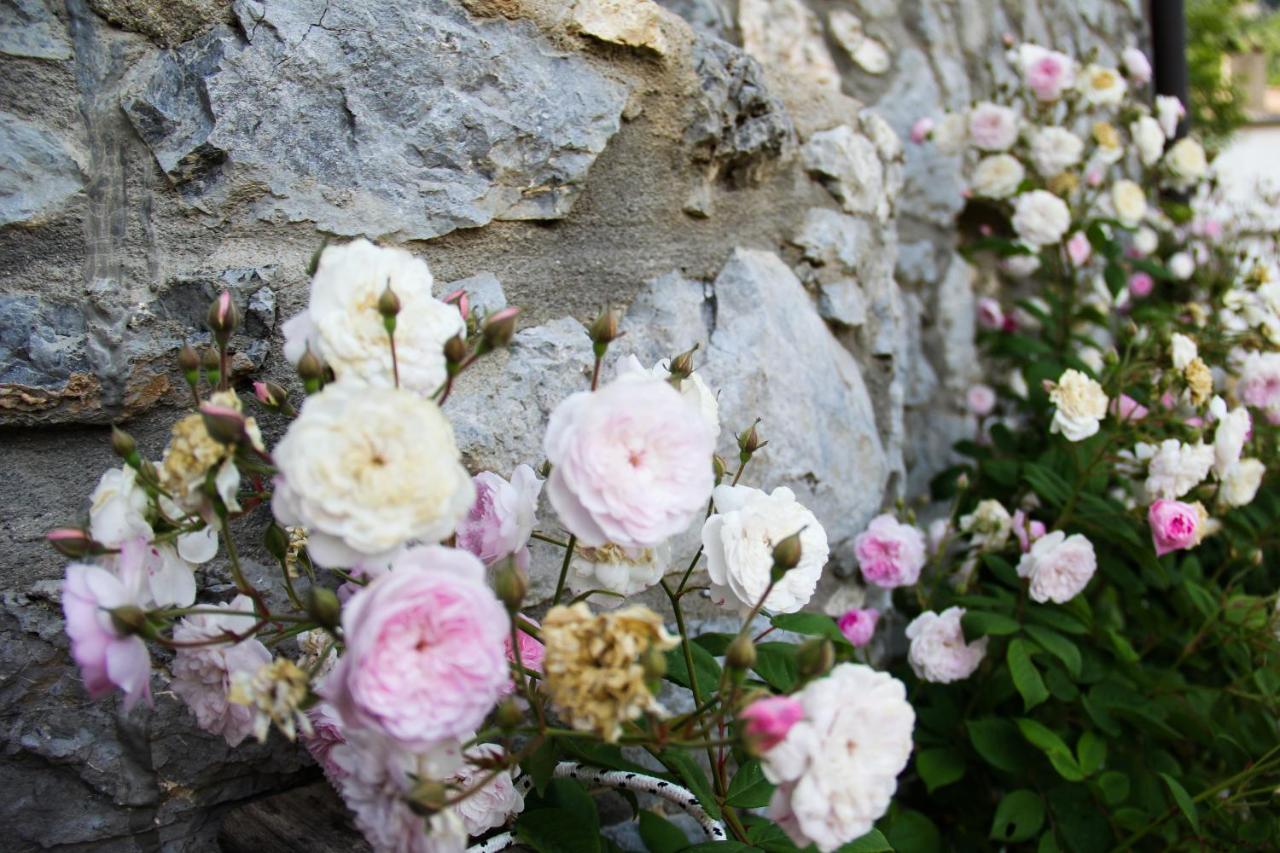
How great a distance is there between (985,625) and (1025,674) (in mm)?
86

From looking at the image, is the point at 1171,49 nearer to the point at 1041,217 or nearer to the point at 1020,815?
the point at 1041,217

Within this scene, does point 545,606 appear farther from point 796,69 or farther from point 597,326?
point 796,69

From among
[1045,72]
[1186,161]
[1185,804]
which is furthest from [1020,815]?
[1186,161]

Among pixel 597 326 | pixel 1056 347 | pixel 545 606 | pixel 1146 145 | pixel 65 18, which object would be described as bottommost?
pixel 1056 347

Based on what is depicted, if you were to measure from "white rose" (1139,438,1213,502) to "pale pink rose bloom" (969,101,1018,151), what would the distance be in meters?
0.80

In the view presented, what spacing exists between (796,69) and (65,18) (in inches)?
44.0

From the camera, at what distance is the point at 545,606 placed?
3.54ft

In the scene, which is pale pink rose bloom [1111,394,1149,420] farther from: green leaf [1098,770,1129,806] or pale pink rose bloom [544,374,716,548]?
pale pink rose bloom [544,374,716,548]

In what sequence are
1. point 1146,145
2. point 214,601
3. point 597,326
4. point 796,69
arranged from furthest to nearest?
point 1146,145 → point 796,69 → point 214,601 → point 597,326

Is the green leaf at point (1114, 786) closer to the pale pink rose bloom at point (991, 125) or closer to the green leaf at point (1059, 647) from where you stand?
the green leaf at point (1059, 647)

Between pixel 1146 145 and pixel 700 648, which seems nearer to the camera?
pixel 700 648

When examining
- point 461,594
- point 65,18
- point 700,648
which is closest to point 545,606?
point 700,648

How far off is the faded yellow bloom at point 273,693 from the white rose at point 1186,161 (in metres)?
2.46

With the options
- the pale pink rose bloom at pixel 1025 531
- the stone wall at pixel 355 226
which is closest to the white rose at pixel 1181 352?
the pale pink rose bloom at pixel 1025 531
